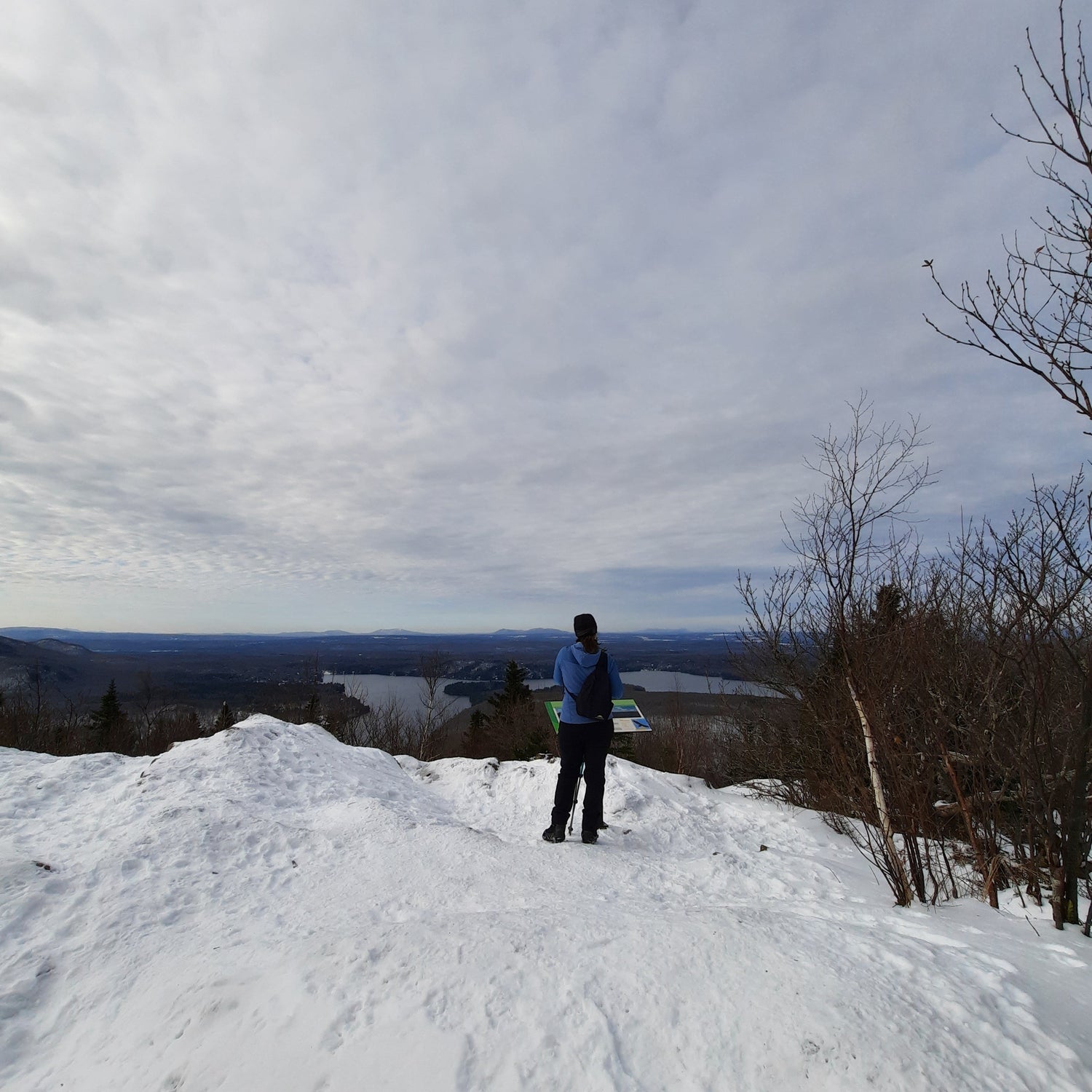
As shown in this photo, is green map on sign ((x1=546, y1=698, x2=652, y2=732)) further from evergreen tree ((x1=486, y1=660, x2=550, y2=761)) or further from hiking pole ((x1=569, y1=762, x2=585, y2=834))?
evergreen tree ((x1=486, y1=660, x2=550, y2=761))

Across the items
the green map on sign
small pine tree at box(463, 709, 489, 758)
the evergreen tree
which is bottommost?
small pine tree at box(463, 709, 489, 758)

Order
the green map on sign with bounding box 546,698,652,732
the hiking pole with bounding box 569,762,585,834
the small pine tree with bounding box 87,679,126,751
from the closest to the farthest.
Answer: the hiking pole with bounding box 569,762,585,834
the green map on sign with bounding box 546,698,652,732
the small pine tree with bounding box 87,679,126,751

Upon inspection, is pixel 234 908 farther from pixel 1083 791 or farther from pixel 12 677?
pixel 12 677

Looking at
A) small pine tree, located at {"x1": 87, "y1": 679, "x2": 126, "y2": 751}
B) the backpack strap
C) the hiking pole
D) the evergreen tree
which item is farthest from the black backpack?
small pine tree, located at {"x1": 87, "y1": 679, "x2": 126, "y2": 751}

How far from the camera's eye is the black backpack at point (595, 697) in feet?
15.8

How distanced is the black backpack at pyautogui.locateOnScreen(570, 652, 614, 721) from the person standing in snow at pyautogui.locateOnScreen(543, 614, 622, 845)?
0.22 feet

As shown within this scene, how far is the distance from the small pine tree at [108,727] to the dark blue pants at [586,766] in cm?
3318

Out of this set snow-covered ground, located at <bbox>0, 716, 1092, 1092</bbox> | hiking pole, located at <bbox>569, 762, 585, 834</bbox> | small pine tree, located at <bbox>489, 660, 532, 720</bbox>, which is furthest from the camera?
small pine tree, located at <bbox>489, 660, 532, 720</bbox>

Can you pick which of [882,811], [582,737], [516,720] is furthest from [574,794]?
[516,720]

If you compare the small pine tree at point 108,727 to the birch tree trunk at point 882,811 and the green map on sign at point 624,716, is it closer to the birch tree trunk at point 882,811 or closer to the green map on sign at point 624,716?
the green map on sign at point 624,716

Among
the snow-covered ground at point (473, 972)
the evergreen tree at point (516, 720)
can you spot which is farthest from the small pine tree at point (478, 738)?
the snow-covered ground at point (473, 972)

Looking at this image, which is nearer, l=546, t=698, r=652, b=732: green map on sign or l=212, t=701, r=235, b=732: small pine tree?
l=546, t=698, r=652, b=732: green map on sign

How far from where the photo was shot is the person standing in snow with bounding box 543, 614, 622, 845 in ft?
16.2

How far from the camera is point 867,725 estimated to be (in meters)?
4.32
